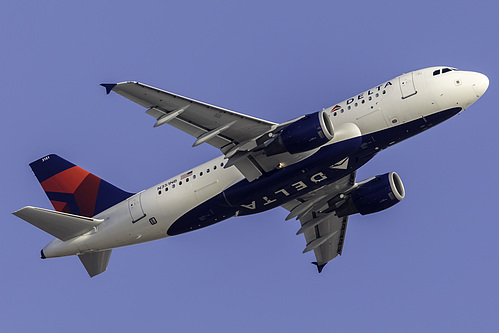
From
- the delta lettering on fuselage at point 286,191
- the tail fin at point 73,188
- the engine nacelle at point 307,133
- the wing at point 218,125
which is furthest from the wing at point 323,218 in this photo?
the tail fin at point 73,188

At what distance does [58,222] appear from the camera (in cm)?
4581

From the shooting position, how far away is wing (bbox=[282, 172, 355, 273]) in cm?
4903

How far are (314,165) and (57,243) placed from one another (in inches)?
672

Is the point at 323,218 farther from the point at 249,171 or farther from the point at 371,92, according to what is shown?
the point at 371,92

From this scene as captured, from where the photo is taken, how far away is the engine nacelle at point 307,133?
131 ft

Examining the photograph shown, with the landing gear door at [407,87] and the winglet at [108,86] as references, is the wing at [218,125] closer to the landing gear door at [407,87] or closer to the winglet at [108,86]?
the winglet at [108,86]

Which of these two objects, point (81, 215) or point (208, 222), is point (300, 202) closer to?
point (208, 222)

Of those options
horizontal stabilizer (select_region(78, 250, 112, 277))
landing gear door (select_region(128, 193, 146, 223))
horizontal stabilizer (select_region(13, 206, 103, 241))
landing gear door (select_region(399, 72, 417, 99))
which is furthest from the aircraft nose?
horizontal stabilizer (select_region(78, 250, 112, 277))

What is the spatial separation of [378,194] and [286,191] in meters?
7.60

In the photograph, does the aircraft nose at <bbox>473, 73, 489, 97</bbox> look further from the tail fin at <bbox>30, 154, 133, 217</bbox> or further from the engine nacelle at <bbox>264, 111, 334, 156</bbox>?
the tail fin at <bbox>30, 154, 133, 217</bbox>

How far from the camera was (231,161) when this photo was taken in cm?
4288

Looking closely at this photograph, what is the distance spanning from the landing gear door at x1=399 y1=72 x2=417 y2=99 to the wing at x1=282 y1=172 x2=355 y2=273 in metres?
7.92

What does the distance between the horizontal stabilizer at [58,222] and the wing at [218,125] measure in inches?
374

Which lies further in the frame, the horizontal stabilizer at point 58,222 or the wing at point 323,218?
the wing at point 323,218
